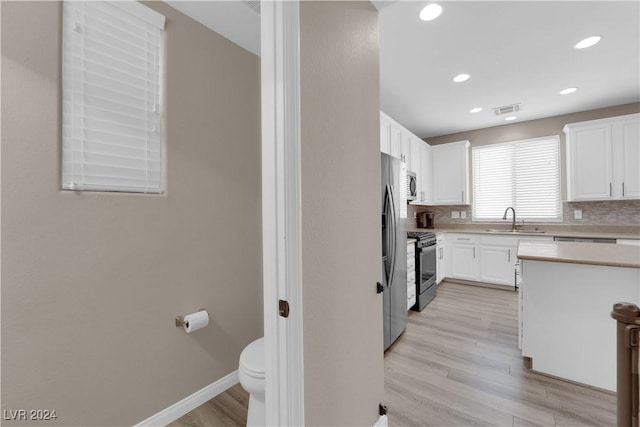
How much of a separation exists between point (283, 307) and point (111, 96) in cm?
152

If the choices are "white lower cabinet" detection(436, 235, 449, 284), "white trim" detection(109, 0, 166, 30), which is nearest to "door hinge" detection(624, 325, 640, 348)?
"white trim" detection(109, 0, 166, 30)

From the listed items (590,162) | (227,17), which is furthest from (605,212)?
(227,17)

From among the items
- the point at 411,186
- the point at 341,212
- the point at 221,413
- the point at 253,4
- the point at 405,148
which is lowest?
the point at 221,413

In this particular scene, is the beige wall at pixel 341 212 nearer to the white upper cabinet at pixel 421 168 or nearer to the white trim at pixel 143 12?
the white trim at pixel 143 12

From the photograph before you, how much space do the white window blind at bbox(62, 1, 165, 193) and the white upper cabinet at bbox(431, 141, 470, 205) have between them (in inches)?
179

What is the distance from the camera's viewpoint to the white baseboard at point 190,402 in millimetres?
1550

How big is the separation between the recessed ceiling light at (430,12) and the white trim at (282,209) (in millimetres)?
1512

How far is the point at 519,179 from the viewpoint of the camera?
437 centimetres

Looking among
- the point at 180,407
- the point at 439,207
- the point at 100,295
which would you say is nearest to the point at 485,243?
the point at 439,207

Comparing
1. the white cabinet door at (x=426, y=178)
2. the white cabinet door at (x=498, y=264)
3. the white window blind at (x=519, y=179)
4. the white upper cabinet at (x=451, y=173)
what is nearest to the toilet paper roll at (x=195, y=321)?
the white cabinet door at (x=426, y=178)

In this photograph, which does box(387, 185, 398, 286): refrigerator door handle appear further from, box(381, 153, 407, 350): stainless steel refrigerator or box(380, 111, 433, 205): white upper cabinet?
box(380, 111, 433, 205): white upper cabinet

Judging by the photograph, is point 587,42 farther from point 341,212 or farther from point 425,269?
point 341,212

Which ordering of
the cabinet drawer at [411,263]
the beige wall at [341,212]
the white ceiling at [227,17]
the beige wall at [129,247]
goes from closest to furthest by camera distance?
the beige wall at [341,212], the beige wall at [129,247], the white ceiling at [227,17], the cabinet drawer at [411,263]

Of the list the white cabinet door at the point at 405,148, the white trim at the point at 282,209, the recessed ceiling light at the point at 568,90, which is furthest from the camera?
the white cabinet door at the point at 405,148
